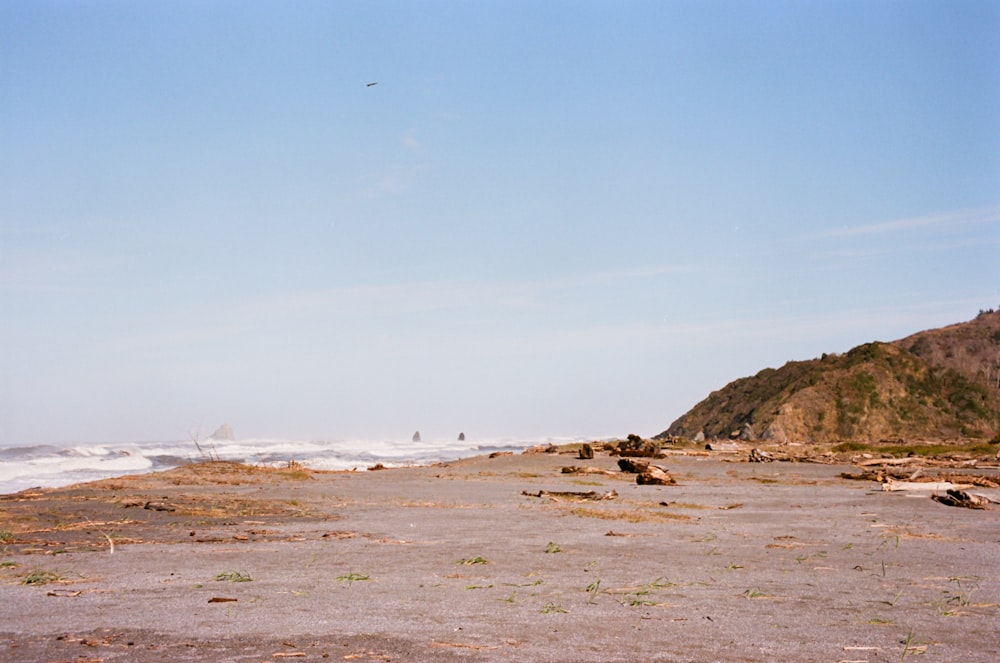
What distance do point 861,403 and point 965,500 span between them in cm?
3324

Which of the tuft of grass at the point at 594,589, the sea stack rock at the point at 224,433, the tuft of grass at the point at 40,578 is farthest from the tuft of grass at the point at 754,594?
the sea stack rock at the point at 224,433

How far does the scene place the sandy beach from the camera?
6.31 m

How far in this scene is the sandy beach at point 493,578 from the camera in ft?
20.7

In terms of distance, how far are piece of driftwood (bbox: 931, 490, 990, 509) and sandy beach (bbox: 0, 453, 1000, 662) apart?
0.27m

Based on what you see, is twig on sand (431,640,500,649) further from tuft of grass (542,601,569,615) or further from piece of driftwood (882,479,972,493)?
piece of driftwood (882,479,972,493)

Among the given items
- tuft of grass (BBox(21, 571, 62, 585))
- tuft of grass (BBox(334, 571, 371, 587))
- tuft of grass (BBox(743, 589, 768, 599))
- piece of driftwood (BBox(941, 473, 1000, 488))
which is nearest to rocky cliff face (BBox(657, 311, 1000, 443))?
piece of driftwood (BBox(941, 473, 1000, 488))

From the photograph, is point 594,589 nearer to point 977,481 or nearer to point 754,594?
point 754,594

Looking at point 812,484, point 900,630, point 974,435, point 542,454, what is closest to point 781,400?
point 974,435

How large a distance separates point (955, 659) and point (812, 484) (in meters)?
18.4

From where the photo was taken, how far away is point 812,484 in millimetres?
23594

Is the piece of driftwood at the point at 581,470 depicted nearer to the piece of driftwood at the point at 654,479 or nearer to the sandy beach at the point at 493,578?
the piece of driftwood at the point at 654,479

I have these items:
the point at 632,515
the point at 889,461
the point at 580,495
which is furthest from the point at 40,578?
the point at 889,461

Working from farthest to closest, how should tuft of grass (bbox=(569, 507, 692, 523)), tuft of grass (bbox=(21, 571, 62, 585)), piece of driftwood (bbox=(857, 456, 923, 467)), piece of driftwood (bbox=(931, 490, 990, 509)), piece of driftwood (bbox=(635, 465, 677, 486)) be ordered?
piece of driftwood (bbox=(857, 456, 923, 467)), piece of driftwood (bbox=(635, 465, 677, 486)), piece of driftwood (bbox=(931, 490, 990, 509)), tuft of grass (bbox=(569, 507, 692, 523)), tuft of grass (bbox=(21, 571, 62, 585))

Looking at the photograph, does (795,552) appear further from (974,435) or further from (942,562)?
(974,435)
